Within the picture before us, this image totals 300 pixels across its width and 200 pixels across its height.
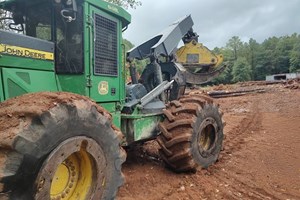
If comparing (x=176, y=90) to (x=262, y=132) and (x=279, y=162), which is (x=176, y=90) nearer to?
(x=279, y=162)

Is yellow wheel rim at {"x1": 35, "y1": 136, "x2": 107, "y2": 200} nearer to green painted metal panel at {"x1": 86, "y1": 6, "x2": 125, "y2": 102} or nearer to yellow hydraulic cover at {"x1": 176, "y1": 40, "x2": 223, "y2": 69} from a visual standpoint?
green painted metal panel at {"x1": 86, "y1": 6, "x2": 125, "y2": 102}

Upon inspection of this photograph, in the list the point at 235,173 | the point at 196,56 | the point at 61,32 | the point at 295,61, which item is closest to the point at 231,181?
the point at 235,173

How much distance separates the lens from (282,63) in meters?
88.1

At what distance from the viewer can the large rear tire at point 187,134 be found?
568 centimetres

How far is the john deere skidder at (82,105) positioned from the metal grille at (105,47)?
0.01 meters

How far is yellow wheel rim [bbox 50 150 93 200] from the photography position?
3.20 metres

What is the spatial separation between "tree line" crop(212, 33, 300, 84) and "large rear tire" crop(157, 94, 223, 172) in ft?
235

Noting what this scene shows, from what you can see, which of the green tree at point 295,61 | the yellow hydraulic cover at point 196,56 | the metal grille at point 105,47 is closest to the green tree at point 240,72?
the green tree at point 295,61

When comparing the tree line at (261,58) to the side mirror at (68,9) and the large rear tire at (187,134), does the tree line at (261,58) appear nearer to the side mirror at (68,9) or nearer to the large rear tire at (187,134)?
the large rear tire at (187,134)

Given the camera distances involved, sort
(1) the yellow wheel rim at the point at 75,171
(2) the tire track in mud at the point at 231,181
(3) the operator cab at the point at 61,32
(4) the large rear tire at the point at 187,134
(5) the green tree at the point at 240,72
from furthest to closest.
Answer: (5) the green tree at the point at 240,72 < (4) the large rear tire at the point at 187,134 < (2) the tire track in mud at the point at 231,181 < (3) the operator cab at the point at 61,32 < (1) the yellow wheel rim at the point at 75,171

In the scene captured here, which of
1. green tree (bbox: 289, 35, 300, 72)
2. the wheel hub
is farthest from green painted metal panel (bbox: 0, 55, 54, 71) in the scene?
green tree (bbox: 289, 35, 300, 72)

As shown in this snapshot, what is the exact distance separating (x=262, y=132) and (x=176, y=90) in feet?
14.0

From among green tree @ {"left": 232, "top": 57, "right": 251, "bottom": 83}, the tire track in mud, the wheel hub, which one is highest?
green tree @ {"left": 232, "top": 57, "right": 251, "bottom": 83}

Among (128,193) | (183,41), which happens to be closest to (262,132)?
(183,41)
